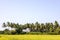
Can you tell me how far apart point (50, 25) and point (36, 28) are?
12.4 metres

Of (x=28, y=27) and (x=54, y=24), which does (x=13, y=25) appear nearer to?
(x=28, y=27)

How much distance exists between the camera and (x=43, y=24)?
141500mm

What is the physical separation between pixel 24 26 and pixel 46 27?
62.3 ft

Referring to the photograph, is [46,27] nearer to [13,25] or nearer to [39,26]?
[39,26]

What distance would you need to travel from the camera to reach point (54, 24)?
131m

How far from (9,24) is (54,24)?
124 feet

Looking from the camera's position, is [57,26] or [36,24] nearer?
[57,26]

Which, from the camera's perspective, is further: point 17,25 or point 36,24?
point 36,24

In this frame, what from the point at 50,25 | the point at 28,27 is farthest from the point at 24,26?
the point at 50,25

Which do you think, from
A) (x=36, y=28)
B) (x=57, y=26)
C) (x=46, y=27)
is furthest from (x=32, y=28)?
(x=57, y=26)

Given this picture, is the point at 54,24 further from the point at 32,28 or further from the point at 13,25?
the point at 13,25

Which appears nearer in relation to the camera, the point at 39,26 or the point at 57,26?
the point at 57,26

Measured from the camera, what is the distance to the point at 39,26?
138 m

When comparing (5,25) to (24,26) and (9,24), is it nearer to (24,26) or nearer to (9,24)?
(9,24)
